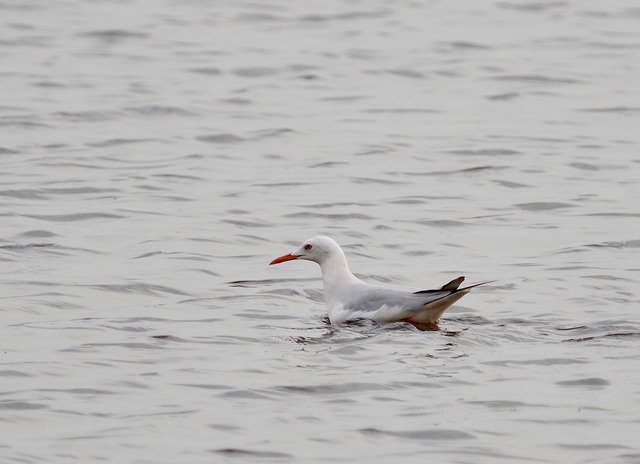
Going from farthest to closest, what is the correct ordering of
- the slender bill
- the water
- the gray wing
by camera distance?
the slender bill
the gray wing
the water

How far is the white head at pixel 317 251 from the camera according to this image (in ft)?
41.5

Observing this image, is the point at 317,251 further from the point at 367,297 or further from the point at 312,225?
the point at 312,225

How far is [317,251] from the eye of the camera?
12742 millimetres

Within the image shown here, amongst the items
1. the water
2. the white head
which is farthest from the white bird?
the water

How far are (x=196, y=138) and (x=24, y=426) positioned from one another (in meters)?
11.1

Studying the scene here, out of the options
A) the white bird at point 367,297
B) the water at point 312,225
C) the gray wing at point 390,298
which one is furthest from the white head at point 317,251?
the gray wing at point 390,298

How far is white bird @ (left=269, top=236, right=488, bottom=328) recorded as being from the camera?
11.4 m

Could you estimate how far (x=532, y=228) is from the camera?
15336mm

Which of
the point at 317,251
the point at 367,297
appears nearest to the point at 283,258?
the point at 317,251

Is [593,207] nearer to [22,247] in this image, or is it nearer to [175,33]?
[22,247]

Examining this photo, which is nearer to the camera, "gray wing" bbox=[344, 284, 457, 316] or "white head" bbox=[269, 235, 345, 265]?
"gray wing" bbox=[344, 284, 457, 316]

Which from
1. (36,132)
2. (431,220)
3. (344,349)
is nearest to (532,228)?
(431,220)

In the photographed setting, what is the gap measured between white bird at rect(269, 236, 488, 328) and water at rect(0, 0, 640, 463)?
19cm

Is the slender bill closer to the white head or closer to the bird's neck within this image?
the white head
